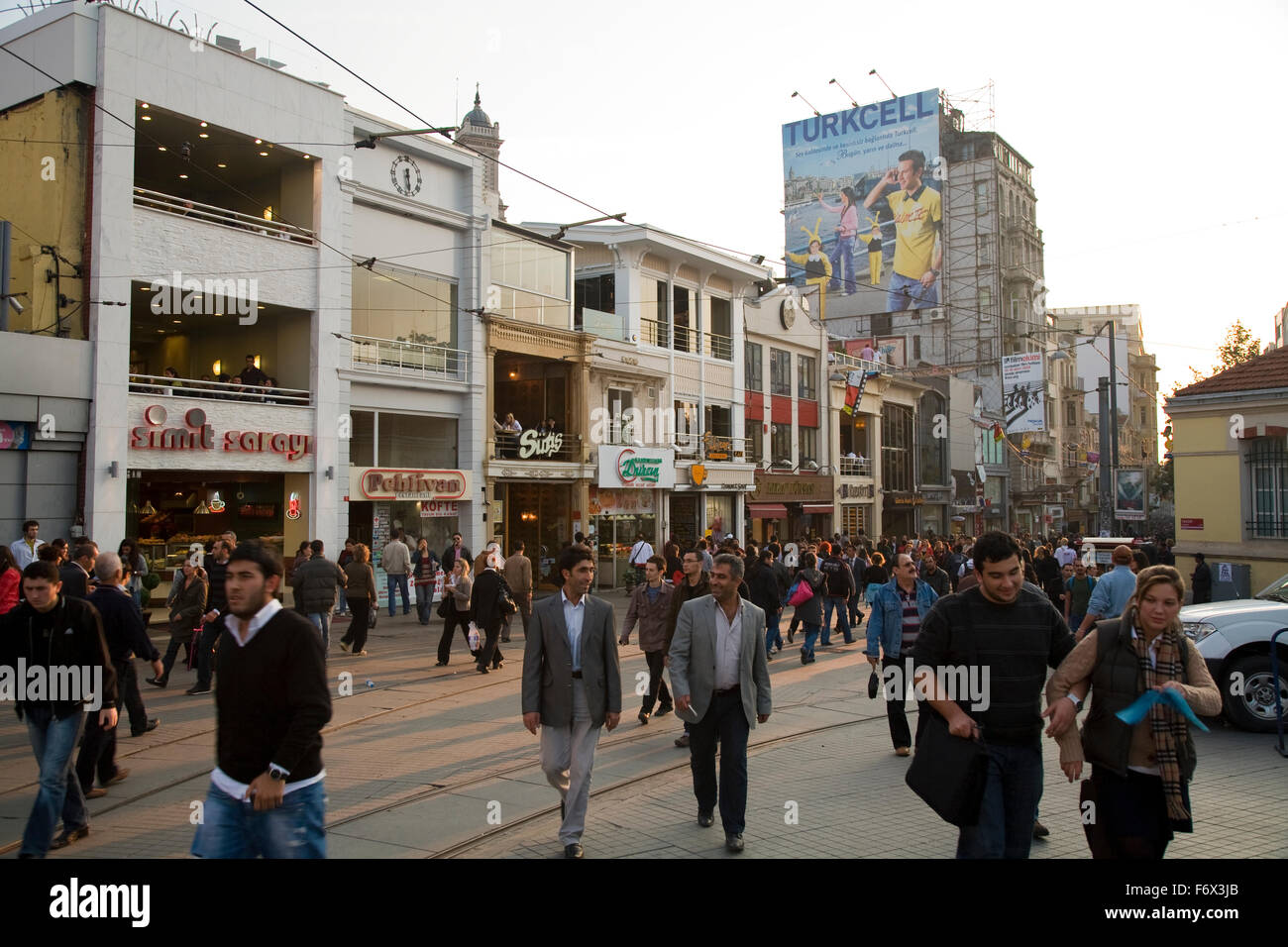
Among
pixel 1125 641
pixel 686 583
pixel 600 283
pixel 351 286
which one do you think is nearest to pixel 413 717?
pixel 686 583

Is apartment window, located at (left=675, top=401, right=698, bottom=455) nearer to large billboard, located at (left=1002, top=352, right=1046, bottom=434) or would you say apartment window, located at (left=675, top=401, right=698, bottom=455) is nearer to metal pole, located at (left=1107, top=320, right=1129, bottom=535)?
large billboard, located at (left=1002, top=352, right=1046, bottom=434)

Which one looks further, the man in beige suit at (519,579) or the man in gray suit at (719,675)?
the man in beige suit at (519,579)

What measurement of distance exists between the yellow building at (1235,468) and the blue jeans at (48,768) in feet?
65.1

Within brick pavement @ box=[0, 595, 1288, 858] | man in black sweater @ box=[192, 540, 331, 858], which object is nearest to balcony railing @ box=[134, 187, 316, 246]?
brick pavement @ box=[0, 595, 1288, 858]

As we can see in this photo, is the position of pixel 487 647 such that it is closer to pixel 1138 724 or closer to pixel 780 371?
pixel 1138 724

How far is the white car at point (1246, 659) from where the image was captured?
9438 millimetres

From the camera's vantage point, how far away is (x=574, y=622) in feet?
20.5

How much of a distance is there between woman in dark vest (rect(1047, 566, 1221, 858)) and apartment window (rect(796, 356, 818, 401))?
35.4 meters

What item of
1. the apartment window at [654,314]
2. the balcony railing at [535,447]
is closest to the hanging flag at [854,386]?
the apartment window at [654,314]

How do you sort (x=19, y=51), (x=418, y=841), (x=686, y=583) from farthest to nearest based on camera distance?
1. (x=19, y=51)
2. (x=686, y=583)
3. (x=418, y=841)

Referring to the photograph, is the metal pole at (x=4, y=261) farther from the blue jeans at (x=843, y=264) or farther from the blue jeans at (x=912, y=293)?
the blue jeans at (x=843, y=264)
